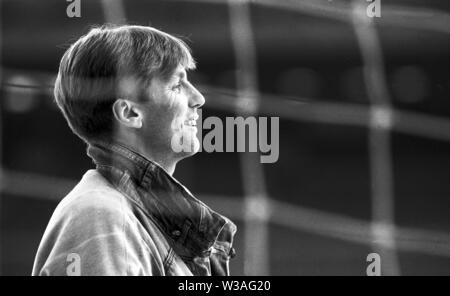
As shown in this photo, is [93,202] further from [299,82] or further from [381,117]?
[381,117]

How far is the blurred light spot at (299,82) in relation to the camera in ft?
5.61

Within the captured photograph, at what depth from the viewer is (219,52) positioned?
1744 mm

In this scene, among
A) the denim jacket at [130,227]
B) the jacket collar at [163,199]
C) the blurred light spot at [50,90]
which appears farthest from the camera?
the blurred light spot at [50,90]

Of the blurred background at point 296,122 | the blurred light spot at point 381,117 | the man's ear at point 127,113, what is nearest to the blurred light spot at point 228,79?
the blurred background at point 296,122

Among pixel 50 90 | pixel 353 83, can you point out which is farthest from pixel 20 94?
pixel 353 83

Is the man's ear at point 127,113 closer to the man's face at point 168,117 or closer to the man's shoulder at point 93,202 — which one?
the man's face at point 168,117

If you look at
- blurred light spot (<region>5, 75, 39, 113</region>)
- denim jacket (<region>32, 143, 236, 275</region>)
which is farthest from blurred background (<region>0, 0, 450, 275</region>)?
denim jacket (<region>32, 143, 236, 275</region>)

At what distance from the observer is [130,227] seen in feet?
4.81

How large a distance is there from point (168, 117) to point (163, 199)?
0.18 metres

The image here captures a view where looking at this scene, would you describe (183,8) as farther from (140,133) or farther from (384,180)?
(384,180)

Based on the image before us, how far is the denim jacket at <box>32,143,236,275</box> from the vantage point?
1.45 meters

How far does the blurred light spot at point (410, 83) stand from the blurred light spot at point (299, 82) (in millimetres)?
193
